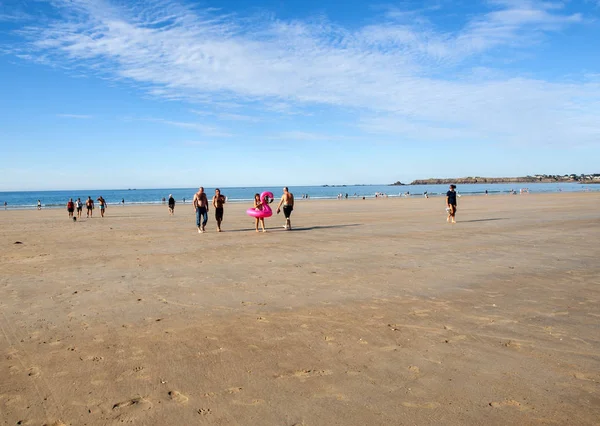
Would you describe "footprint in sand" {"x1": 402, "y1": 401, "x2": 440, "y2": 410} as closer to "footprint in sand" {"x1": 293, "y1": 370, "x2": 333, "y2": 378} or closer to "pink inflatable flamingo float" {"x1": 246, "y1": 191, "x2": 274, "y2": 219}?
"footprint in sand" {"x1": 293, "y1": 370, "x2": 333, "y2": 378}

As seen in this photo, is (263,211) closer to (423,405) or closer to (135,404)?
(135,404)

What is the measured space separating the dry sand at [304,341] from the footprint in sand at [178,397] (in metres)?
0.02

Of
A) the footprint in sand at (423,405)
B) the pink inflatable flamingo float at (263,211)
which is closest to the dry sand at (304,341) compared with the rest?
the footprint in sand at (423,405)

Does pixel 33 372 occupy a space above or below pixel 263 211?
below

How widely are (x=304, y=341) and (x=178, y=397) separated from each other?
1826mm

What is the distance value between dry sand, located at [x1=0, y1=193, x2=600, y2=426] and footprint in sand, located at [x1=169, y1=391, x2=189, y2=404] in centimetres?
2

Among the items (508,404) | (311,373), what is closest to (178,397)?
(311,373)

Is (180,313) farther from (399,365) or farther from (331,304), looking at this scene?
(399,365)

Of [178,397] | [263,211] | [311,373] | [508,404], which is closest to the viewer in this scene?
[508,404]

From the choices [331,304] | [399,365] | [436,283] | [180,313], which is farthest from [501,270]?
[180,313]

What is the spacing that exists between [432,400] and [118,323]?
4.45 metres

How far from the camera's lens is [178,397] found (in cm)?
395

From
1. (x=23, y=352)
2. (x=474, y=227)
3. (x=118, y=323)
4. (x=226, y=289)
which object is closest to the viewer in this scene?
(x=23, y=352)

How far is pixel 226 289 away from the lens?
318 inches
